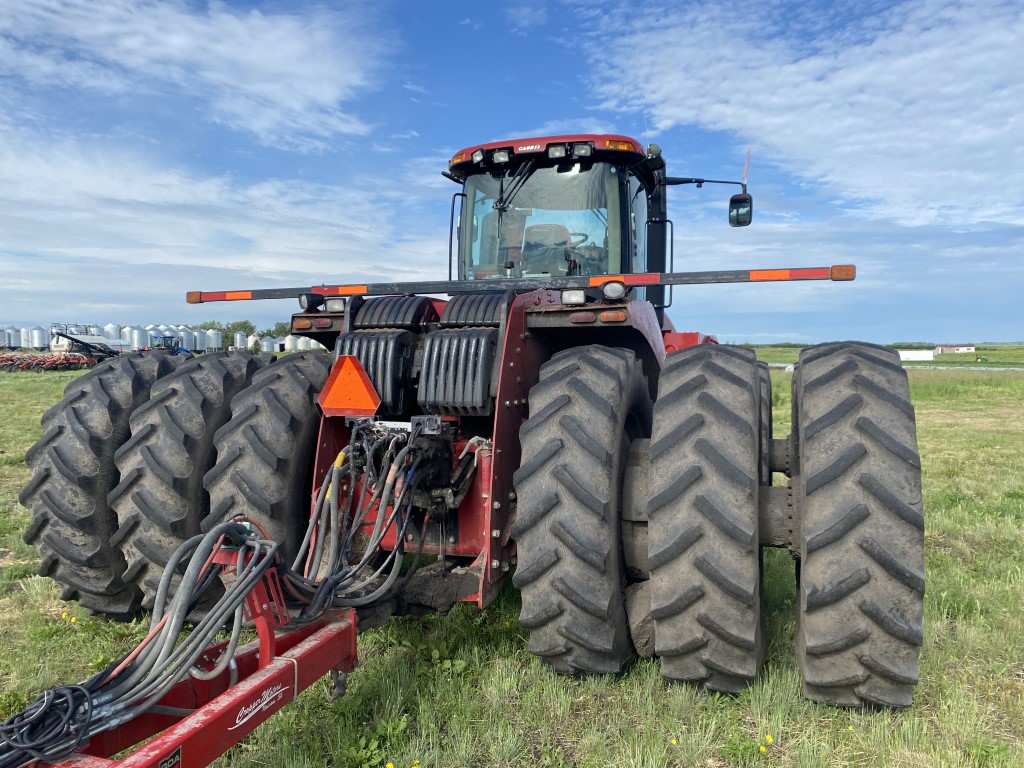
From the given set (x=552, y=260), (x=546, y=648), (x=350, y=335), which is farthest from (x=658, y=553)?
(x=552, y=260)

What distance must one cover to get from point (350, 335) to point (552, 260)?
79.2 inches

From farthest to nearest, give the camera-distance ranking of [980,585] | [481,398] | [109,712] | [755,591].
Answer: [980,585], [481,398], [755,591], [109,712]

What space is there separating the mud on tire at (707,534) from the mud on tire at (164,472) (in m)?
2.33

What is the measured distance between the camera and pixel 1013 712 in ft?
10.7

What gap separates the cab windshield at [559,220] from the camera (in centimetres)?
549

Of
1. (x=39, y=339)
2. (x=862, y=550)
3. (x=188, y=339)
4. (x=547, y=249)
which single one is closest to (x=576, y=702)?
(x=862, y=550)

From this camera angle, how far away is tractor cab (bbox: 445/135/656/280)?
543cm

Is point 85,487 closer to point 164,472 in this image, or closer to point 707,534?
point 164,472

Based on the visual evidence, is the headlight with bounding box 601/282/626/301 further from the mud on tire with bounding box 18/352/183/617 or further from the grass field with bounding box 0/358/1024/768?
the mud on tire with bounding box 18/352/183/617

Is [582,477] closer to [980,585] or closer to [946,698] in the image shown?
[946,698]

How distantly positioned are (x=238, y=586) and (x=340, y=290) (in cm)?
259

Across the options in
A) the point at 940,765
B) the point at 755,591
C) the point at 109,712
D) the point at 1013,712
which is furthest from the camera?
the point at 1013,712

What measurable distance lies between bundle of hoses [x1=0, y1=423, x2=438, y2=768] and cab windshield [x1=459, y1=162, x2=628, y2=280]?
2.30 metres

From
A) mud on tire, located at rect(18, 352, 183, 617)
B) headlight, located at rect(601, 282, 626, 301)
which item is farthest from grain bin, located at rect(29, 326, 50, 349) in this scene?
headlight, located at rect(601, 282, 626, 301)
